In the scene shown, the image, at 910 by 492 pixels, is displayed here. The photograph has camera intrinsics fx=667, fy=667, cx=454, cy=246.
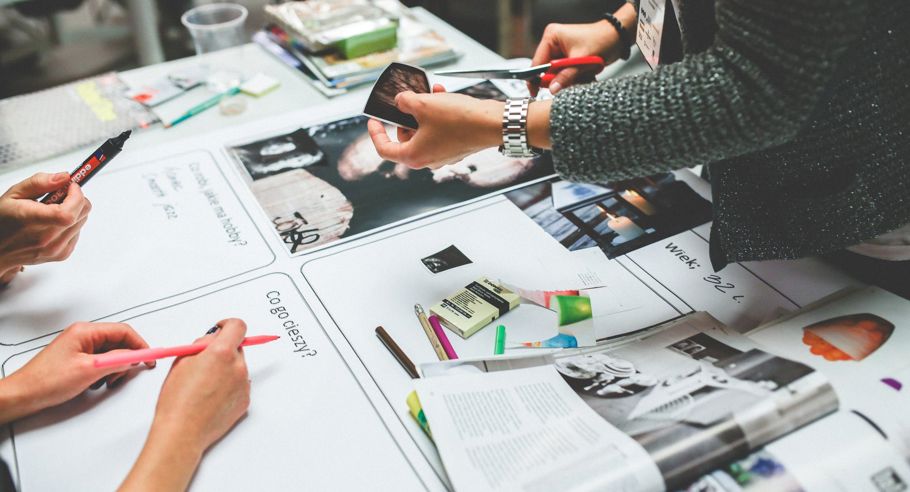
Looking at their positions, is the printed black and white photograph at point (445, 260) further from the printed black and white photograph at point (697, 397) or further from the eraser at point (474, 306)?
the printed black and white photograph at point (697, 397)

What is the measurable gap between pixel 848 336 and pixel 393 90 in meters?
0.59

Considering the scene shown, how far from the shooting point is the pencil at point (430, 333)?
721 mm

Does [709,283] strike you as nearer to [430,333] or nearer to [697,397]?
[697,397]

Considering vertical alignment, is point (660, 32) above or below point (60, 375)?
above

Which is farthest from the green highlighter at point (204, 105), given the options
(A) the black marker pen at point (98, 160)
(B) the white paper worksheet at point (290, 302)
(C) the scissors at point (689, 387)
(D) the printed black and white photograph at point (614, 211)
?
(C) the scissors at point (689, 387)

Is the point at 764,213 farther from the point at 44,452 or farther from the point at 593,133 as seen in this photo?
the point at 44,452

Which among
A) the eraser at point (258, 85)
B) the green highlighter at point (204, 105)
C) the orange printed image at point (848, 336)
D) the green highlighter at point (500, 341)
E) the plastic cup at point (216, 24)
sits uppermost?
the plastic cup at point (216, 24)

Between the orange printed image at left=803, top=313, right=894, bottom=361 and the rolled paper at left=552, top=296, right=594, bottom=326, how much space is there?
0.23 meters

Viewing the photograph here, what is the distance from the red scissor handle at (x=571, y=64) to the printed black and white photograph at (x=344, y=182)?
0.13 m

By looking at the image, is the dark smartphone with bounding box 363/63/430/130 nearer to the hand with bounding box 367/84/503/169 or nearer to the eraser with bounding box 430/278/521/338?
the hand with bounding box 367/84/503/169

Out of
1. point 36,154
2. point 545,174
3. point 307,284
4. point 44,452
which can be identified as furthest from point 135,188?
point 545,174

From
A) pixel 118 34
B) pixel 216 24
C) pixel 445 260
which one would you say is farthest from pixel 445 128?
pixel 118 34

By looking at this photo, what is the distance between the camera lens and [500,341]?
74cm

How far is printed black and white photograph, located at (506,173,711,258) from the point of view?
900mm
